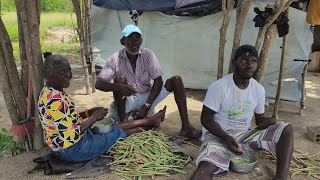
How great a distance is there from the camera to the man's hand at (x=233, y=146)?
2.71 meters

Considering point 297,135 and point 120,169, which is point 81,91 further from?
point 297,135

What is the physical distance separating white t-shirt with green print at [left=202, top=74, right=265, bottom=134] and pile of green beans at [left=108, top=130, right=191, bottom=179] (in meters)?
0.56

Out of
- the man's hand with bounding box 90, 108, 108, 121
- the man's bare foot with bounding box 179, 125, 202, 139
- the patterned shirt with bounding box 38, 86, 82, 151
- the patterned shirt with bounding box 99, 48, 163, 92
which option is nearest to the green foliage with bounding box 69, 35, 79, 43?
the patterned shirt with bounding box 99, 48, 163, 92

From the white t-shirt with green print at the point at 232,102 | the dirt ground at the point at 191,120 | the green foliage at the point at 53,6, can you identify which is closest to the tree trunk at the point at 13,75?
the dirt ground at the point at 191,120

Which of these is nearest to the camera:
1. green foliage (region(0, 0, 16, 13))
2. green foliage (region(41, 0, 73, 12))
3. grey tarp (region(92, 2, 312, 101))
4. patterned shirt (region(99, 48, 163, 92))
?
patterned shirt (region(99, 48, 163, 92))

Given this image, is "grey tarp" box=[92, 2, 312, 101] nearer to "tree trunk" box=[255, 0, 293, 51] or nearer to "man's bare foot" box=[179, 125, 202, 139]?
"tree trunk" box=[255, 0, 293, 51]

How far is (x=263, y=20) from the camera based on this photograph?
11.2ft

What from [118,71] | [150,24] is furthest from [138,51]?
[150,24]

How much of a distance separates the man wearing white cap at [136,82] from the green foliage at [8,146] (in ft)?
3.46

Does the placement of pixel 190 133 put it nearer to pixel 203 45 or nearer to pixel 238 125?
pixel 238 125

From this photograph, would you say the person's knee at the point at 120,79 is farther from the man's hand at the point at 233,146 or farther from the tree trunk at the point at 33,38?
the man's hand at the point at 233,146

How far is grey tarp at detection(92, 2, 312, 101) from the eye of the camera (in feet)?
16.9

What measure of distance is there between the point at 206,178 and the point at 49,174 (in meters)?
1.40

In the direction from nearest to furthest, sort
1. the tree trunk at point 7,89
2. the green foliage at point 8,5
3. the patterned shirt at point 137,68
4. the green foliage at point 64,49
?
the tree trunk at point 7,89 → the patterned shirt at point 137,68 → the green foliage at point 64,49 → the green foliage at point 8,5
